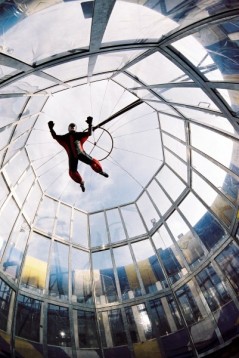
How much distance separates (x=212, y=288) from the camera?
8344 millimetres

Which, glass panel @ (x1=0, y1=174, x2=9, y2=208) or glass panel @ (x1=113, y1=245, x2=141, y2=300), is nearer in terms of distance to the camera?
glass panel @ (x1=0, y1=174, x2=9, y2=208)

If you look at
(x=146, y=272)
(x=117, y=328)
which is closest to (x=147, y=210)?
(x=146, y=272)

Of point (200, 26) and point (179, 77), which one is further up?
point (179, 77)

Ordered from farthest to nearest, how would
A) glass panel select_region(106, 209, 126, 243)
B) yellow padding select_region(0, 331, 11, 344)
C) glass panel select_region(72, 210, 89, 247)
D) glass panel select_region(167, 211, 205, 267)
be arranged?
glass panel select_region(106, 209, 126, 243) → glass panel select_region(72, 210, 89, 247) → glass panel select_region(167, 211, 205, 267) → yellow padding select_region(0, 331, 11, 344)

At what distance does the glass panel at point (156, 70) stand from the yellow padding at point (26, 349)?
26.0 feet

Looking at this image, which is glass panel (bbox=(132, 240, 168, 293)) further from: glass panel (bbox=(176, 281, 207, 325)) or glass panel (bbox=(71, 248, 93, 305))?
glass panel (bbox=(71, 248, 93, 305))

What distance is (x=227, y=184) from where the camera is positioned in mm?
7488

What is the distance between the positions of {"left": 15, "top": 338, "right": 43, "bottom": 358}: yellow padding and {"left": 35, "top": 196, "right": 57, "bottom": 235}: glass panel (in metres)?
3.73

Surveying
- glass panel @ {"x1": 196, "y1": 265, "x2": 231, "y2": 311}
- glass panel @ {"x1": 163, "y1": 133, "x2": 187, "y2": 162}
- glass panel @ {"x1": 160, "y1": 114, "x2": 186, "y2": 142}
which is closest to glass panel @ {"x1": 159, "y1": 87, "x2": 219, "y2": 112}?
glass panel @ {"x1": 160, "y1": 114, "x2": 186, "y2": 142}

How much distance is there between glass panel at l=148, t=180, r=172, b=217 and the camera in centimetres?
1014

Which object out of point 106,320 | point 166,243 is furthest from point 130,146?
point 106,320

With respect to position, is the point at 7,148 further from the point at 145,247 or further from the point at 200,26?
the point at 145,247

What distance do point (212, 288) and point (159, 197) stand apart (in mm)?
3813

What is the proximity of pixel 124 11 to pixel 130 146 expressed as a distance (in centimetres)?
723
